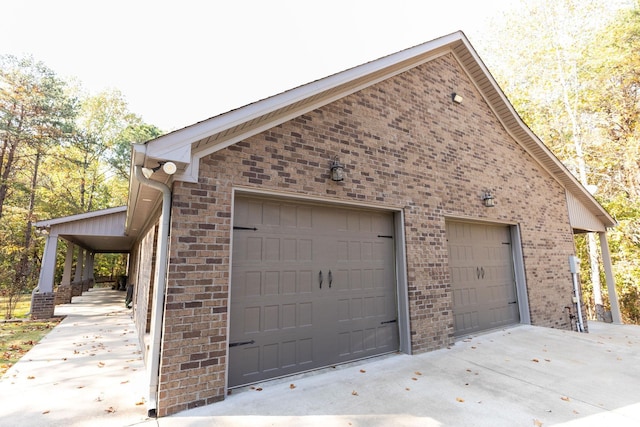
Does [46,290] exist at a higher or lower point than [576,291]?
higher

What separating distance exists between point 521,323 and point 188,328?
23.7 feet

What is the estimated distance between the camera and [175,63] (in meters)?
15.8

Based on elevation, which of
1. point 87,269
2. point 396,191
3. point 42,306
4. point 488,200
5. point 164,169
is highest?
point 488,200

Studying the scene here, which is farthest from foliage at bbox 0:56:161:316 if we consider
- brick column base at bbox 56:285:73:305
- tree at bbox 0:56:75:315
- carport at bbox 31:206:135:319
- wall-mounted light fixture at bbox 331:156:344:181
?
wall-mounted light fixture at bbox 331:156:344:181

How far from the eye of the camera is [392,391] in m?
3.42

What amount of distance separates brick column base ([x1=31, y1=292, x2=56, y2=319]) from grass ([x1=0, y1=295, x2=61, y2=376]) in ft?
0.76

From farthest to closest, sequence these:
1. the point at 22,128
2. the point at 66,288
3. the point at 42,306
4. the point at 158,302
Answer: the point at 22,128 → the point at 66,288 → the point at 42,306 → the point at 158,302

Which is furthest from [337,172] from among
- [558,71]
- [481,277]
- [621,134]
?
[621,134]

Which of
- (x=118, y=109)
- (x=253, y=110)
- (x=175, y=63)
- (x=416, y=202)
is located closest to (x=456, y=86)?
(x=416, y=202)

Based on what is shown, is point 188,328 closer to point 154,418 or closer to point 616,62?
point 154,418

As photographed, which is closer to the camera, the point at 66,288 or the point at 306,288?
the point at 306,288

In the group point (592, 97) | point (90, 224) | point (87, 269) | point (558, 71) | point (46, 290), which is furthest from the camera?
point (87, 269)

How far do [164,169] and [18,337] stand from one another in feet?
23.0

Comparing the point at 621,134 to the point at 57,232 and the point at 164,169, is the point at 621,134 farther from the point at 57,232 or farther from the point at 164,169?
the point at 57,232
